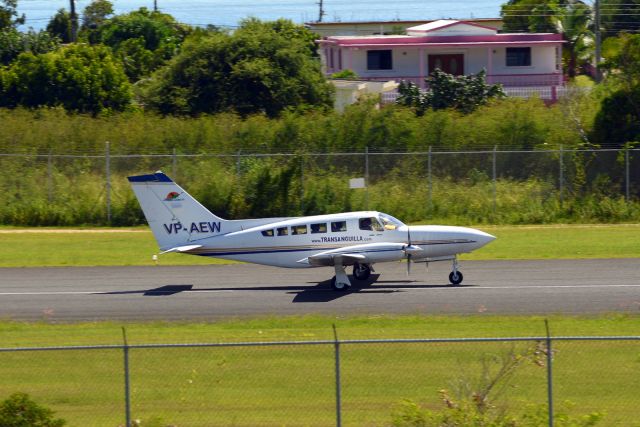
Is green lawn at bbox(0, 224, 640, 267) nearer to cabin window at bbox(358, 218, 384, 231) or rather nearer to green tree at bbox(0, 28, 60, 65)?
cabin window at bbox(358, 218, 384, 231)

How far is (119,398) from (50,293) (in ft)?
42.0

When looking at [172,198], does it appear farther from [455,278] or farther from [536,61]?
[536,61]

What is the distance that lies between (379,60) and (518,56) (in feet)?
29.7

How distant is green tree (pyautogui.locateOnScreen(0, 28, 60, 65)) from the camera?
6712 cm

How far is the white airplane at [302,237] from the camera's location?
26.7 m

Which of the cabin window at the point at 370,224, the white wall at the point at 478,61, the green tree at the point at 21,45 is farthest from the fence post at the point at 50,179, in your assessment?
the white wall at the point at 478,61

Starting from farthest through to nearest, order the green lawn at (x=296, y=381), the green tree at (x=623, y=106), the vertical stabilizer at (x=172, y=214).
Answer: the green tree at (x=623, y=106), the vertical stabilizer at (x=172, y=214), the green lawn at (x=296, y=381)

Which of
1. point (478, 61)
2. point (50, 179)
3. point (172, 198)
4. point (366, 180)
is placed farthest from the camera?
point (478, 61)

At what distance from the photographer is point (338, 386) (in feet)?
44.8

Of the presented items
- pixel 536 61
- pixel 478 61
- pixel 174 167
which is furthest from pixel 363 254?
pixel 536 61

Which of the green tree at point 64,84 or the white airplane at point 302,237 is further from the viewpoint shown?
the green tree at point 64,84

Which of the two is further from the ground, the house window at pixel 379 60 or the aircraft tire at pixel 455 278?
the house window at pixel 379 60

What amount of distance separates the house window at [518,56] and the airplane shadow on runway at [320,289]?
145 ft

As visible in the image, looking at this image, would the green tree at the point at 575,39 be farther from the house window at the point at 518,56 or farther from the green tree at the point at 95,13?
the green tree at the point at 95,13
